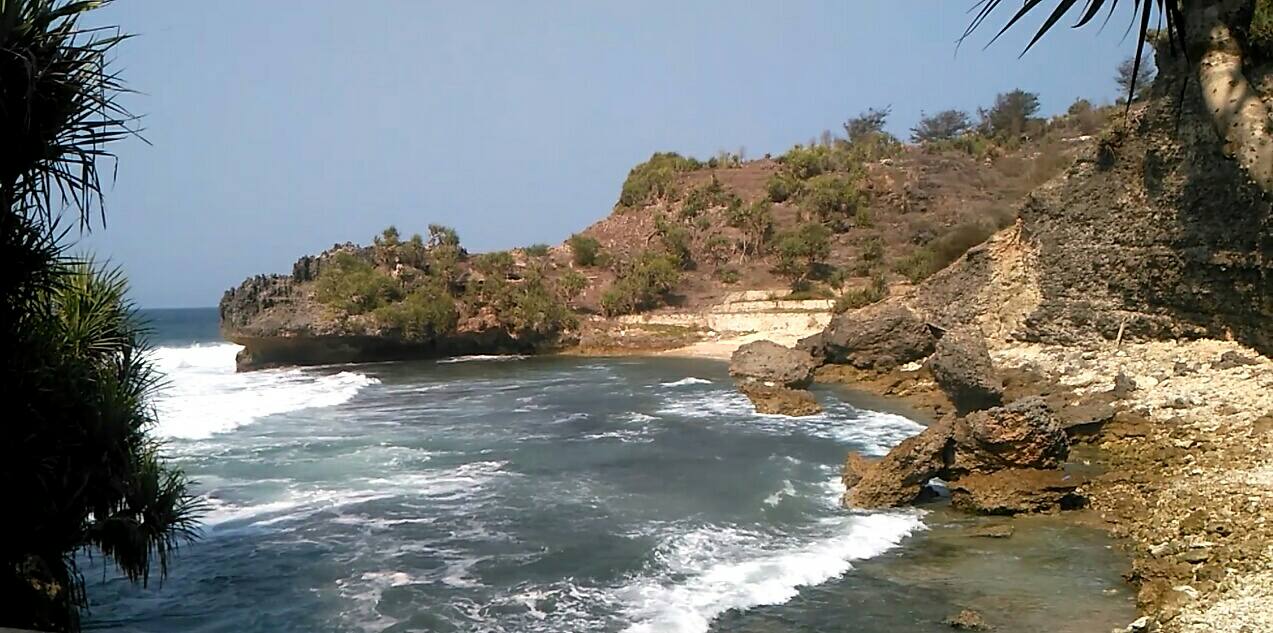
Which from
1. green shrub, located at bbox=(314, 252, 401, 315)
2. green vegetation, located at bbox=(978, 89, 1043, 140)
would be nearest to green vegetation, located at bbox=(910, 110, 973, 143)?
green vegetation, located at bbox=(978, 89, 1043, 140)

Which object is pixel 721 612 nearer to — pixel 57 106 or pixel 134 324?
pixel 134 324

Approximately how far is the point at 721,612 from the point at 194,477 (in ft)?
38.3

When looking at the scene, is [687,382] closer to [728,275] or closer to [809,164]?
[728,275]

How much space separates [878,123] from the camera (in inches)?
3428

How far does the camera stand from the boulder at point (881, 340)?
26609 mm

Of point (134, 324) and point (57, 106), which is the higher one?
point (57, 106)

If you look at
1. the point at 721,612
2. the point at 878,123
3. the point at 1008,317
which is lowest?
the point at 721,612

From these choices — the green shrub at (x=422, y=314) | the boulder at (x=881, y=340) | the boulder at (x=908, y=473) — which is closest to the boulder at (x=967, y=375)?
the boulder at (x=908, y=473)

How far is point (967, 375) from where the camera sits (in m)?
19.0

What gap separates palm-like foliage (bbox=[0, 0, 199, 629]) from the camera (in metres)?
5.89

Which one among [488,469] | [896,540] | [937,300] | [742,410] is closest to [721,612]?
[896,540]

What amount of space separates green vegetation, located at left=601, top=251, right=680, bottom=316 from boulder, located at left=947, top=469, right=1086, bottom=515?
34462 millimetres

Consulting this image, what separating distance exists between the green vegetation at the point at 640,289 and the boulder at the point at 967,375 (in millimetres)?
27404

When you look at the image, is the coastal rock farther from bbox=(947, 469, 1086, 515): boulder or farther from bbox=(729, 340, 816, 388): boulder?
bbox=(729, 340, 816, 388): boulder
